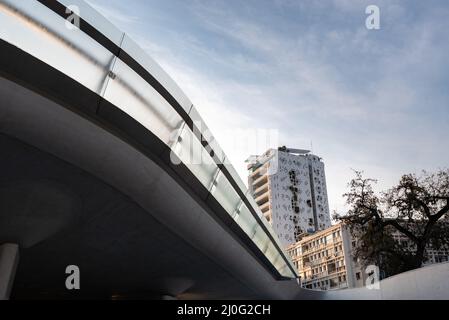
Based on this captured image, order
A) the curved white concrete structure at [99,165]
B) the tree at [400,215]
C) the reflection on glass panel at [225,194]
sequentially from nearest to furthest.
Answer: the curved white concrete structure at [99,165]
the reflection on glass panel at [225,194]
the tree at [400,215]

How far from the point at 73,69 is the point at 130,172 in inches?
102

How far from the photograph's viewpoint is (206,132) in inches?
420

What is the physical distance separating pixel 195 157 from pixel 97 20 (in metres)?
4.47

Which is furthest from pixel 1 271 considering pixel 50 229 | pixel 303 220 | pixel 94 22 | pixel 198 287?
pixel 303 220

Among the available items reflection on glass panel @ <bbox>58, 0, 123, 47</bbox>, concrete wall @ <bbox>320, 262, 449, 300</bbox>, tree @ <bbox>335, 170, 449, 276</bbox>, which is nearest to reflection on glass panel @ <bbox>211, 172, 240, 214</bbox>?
reflection on glass panel @ <bbox>58, 0, 123, 47</bbox>

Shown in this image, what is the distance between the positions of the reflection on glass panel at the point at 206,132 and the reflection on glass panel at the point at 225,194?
74 centimetres

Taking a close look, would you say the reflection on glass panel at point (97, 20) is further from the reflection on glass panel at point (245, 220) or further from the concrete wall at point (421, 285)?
the concrete wall at point (421, 285)

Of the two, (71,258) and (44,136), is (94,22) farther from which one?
(71,258)

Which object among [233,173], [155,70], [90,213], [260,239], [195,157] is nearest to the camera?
[155,70]

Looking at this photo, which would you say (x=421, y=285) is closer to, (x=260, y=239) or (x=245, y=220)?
(x=260, y=239)

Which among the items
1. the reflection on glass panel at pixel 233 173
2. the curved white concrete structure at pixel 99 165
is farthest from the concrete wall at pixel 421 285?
the reflection on glass panel at pixel 233 173

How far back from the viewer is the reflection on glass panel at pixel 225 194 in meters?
11.8

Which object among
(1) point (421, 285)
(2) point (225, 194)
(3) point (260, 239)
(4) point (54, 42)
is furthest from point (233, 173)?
(1) point (421, 285)

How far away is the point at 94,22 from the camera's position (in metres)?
7.19
